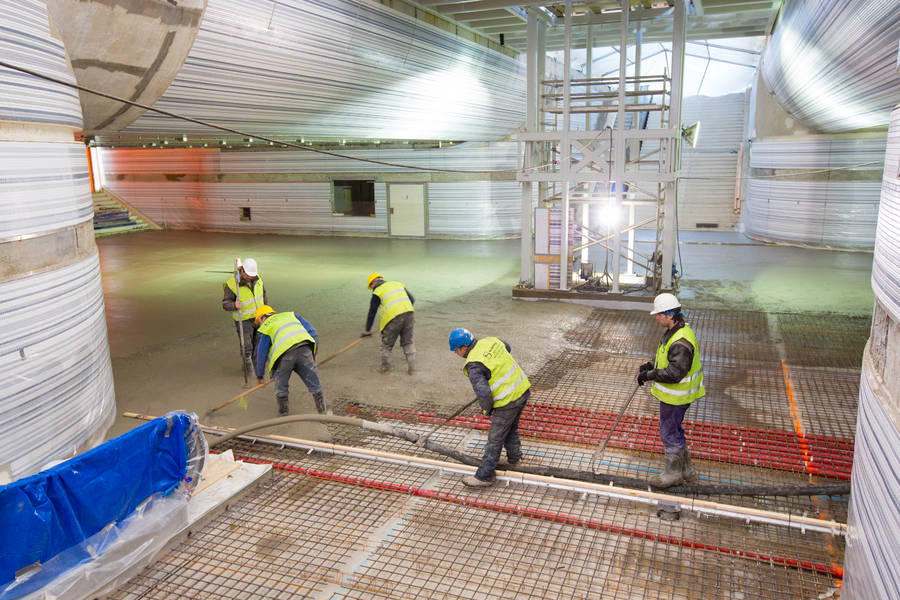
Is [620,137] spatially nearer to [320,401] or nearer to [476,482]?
[320,401]

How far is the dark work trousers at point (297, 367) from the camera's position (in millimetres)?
7223

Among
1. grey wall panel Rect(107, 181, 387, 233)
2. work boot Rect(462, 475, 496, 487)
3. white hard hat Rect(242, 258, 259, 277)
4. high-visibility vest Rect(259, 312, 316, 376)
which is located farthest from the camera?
grey wall panel Rect(107, 181, 387, 233)

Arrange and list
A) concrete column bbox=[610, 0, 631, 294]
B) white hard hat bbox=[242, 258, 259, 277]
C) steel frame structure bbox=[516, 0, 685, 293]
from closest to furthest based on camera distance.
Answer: white hard hat bbox=[242, 258, 259, 277], concrete column bbox=[610, 0, 631, 294], steel frame structure bbox=[516, 0, 685, 293]

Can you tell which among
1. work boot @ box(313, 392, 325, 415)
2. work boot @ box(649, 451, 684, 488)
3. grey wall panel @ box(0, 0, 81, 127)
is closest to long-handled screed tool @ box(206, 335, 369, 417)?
work boot @ box(313, 392, 325, 415)

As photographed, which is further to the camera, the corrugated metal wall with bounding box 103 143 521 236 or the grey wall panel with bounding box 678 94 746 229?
the grey wall panel with bounding box 678 94 746 229

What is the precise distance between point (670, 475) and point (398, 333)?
4.45 meters

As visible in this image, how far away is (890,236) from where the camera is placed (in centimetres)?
301

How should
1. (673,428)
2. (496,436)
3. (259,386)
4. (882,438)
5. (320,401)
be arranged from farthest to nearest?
(259,386)
(320,401)
(496,436)
(673,428)
(882,438)

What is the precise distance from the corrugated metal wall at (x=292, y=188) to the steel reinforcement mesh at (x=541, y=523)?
1603 centimetres

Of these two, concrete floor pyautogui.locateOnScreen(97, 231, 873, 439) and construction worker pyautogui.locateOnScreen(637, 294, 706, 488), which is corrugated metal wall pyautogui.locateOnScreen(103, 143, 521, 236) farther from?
construction worker pyautogui.locateOnScreen(637, 294, 706, 488)

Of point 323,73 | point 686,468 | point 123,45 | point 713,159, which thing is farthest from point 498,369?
point 713,159

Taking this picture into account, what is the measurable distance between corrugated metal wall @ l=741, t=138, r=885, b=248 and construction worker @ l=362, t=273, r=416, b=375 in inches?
595

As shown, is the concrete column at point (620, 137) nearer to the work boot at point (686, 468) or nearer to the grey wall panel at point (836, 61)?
the grey wall panel at point (836, 61)

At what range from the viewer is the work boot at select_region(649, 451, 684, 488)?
5.59 metres
